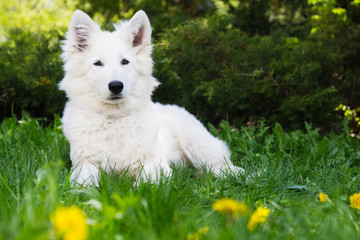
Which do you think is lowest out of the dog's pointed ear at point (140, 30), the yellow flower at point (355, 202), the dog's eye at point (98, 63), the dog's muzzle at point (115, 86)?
the yellow flower at point (355, 202)

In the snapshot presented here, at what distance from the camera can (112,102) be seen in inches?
132

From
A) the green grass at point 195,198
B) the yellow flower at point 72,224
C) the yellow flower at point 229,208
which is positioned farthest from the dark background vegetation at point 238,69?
the yellow flower at point 72,224

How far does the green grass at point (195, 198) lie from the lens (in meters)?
1.89

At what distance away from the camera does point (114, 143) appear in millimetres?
3365

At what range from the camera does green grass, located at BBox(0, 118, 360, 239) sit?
189cm

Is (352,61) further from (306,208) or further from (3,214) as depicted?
(3,214)

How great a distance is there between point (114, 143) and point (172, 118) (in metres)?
0.90

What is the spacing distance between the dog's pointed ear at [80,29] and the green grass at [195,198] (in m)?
0.99

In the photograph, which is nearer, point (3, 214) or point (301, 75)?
point (3, 214)

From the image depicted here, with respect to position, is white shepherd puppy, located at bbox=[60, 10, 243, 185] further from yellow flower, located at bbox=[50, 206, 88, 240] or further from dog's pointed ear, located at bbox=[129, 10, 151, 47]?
yellow flower, located at bbox=[50, 206, 88, 240]

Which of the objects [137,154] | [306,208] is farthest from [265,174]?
[137,154]

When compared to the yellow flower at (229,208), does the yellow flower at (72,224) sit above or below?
above

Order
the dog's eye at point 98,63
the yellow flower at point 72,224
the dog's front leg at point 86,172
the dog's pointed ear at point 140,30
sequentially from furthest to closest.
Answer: the dog's pointed ear at point 140,30 < the dog's eye at point 98,63 < the dog's front leg at point 86,172 < the yellow flower at point 72,224

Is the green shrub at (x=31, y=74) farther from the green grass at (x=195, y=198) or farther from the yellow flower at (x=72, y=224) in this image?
the yellow flower at (x=72, y=224)
